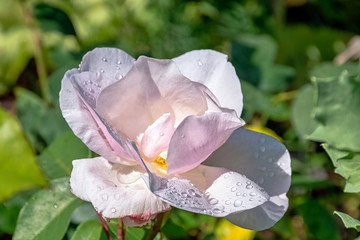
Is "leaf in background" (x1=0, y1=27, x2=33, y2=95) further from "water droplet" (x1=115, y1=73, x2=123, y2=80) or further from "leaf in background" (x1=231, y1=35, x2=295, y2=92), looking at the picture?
"water droplet" (x1=115, y1=73, x2=123, y2=80)

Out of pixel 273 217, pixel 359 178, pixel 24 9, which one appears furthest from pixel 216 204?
pixel 24 9

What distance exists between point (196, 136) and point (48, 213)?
22 centimetres

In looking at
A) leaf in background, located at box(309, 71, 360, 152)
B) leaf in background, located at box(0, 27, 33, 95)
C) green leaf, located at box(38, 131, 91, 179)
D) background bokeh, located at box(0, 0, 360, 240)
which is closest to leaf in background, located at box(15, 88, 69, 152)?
background bokeh, located at box(0, 0, 360, 240)

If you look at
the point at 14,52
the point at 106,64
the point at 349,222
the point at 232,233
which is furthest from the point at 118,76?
the point at 14,52

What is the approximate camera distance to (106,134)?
39cm

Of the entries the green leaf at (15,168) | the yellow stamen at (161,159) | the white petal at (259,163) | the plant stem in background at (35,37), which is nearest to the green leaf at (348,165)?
the white petal at (259,163)

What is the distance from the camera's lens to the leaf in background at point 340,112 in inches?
21.1

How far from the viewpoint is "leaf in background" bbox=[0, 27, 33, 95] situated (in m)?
1.50

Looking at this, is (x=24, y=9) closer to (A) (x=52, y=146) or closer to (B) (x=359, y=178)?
(A) (x=52, y=146)

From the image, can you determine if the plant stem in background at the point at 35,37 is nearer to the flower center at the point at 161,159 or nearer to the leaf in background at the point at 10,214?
the leaf in background at the point at 10,214

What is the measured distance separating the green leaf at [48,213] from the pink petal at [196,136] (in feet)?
0.51

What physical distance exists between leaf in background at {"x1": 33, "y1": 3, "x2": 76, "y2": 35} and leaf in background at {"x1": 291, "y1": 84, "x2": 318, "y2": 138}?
16.5 inches

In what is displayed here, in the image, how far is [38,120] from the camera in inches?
27.9

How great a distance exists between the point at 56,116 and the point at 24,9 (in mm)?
247
